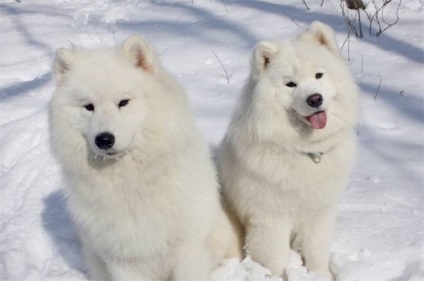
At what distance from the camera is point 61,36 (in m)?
7.25

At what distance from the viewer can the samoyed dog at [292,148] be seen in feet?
9.54

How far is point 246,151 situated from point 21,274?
1.50m

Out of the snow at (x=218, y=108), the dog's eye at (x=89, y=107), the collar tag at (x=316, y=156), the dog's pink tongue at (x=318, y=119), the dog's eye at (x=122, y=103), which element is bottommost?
the snow at (x=218, y=108)

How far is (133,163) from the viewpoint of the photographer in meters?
2.72

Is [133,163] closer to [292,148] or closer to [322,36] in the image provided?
[292,148]

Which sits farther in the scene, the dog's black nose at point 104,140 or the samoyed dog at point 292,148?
the samoyed dog at point 292,148

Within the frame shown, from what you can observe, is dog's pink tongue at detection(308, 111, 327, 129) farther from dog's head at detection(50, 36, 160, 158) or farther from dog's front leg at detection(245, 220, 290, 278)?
dog's head at detection(50, 36, 160, 158)

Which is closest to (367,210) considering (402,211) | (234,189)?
(402,211)

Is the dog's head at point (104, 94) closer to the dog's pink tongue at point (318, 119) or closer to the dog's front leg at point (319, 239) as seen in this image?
the dog's pink tongue at point (318, 119)

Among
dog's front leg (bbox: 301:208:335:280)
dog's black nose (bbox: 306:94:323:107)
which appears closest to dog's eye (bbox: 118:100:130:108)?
dog's black nose (bbox: 306:94:323:107)

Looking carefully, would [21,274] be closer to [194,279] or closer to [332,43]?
[194,279]

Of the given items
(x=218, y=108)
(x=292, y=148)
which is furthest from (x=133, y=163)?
(x=218, y=108)

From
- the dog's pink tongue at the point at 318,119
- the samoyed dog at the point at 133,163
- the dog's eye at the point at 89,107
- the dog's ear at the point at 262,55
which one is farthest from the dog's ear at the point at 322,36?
the dog's eye at the point at 89,107

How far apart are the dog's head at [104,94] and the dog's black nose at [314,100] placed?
2.45 feet
